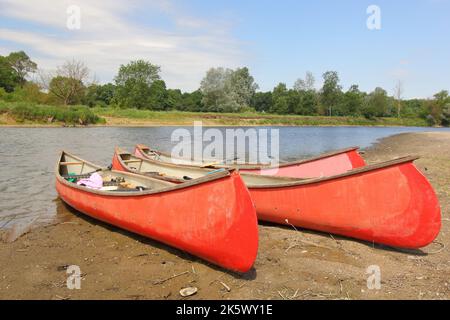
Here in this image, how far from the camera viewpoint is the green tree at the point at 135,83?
71.8 metres

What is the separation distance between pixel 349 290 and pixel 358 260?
1.04 meters

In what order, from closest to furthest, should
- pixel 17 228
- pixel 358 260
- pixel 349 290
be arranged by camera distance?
pixel 349 290 → pixel 358 260 → pixel 17 228

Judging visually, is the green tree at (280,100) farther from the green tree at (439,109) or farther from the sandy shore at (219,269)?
the sandy shore at (219,269)

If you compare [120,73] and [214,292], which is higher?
[120,73]

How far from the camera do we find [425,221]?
17.5 ft

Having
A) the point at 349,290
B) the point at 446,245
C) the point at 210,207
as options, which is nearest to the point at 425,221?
the point at 446,245

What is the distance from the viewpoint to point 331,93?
92188mm

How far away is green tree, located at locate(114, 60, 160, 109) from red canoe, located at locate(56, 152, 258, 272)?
6706 centimetres

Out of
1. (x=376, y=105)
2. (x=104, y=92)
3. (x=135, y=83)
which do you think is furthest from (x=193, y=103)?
(x=376, y=105)

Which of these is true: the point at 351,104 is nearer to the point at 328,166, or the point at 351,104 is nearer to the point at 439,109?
the point at 439,109

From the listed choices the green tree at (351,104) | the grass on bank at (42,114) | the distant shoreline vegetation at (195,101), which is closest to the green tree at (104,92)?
the distant shoreline vegetation at (195,101)

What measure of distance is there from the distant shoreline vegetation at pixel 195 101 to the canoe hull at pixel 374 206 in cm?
4232

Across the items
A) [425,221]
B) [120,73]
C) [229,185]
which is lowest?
[425,221]
